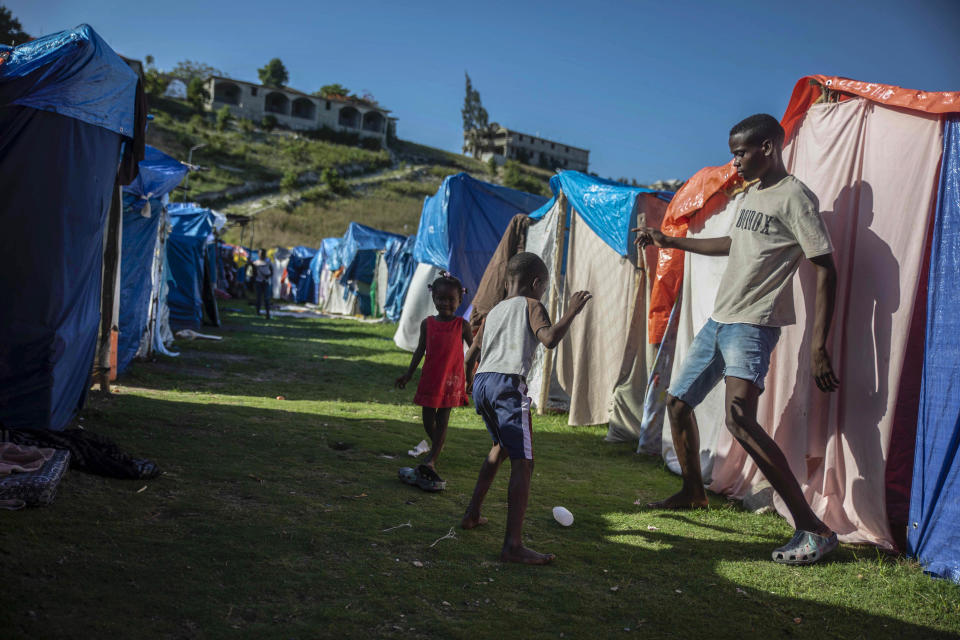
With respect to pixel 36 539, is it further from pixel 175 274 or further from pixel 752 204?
pixel 175 274

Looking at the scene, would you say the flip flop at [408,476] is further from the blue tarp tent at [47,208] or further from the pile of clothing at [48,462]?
the blue tarp tent at [47,208]

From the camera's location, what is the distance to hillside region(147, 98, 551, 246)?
50.2 metres

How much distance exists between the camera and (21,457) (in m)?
3.69

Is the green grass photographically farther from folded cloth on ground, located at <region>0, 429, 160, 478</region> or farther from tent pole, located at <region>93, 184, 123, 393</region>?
folded cloth on ground, located at <region>0, 429, 160, 478</region>

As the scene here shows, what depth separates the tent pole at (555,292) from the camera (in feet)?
26.0

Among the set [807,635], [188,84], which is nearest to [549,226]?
[807,635]

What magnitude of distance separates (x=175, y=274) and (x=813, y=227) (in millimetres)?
13758

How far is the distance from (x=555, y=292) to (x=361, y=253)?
16.2 metres

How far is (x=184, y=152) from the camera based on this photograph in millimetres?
61062

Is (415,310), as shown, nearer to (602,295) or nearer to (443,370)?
(602,295)

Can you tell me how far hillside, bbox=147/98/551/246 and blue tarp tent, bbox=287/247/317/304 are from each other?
10.7 m

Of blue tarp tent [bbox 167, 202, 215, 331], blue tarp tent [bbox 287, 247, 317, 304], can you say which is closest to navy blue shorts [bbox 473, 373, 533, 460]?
blue tarp tent [bbox 167, 202, 215, 331]

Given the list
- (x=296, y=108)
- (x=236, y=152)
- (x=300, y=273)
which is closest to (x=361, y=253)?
(x=300, y=273)

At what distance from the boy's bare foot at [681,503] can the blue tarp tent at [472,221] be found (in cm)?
769
